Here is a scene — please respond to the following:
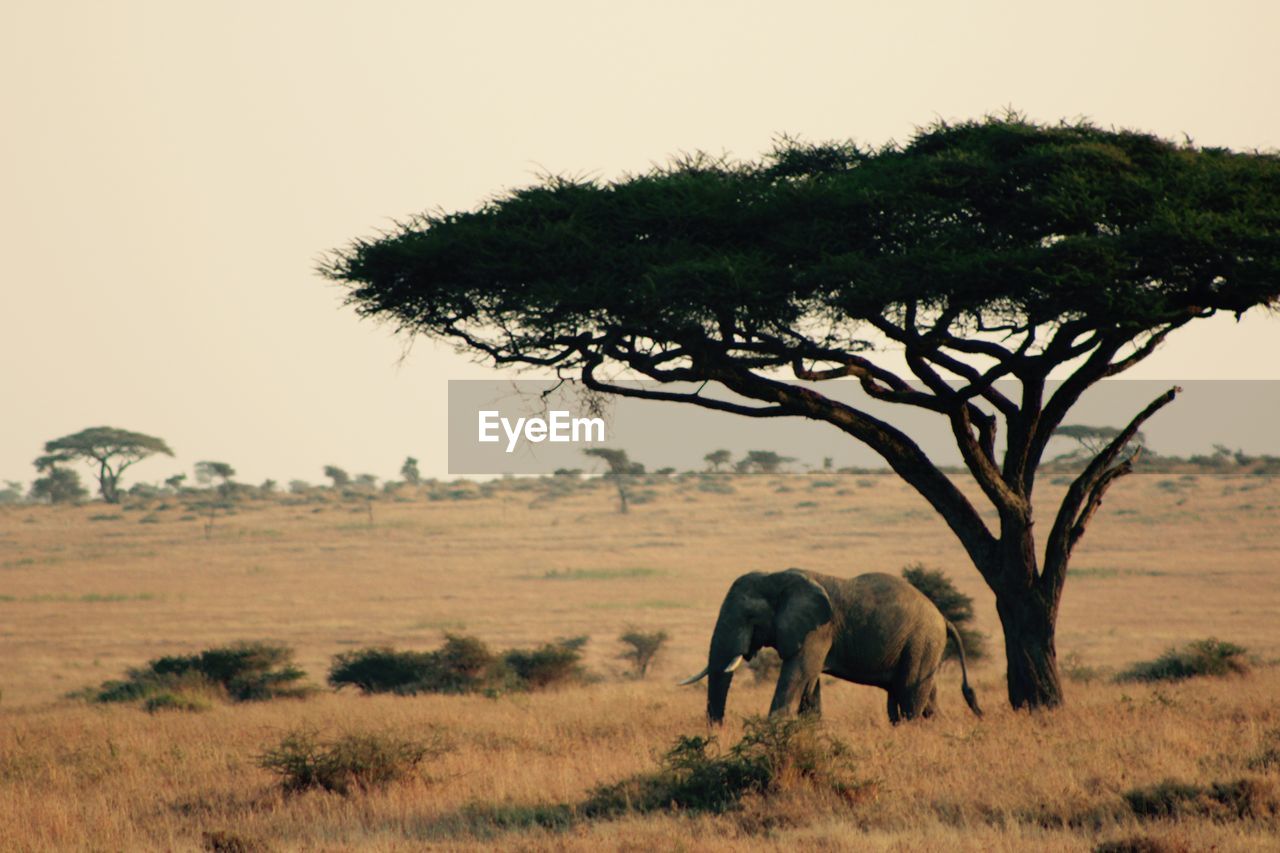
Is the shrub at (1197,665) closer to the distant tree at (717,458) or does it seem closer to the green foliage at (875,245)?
the green foliage at (875,245)

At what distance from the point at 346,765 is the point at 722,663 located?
15.6 feet

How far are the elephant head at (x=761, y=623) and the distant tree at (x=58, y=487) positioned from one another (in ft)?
300

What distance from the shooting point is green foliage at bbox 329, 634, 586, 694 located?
25547mm

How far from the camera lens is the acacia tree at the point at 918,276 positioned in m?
15.9

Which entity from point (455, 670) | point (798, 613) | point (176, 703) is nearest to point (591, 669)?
point (455, 670)

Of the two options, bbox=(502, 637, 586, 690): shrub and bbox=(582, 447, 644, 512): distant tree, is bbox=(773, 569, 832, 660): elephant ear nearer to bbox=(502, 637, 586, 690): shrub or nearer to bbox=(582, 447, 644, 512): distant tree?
bbox=(502, 637, 586, 690): shrub

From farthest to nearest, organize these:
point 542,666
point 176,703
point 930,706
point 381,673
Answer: point 542,666 < point 381,673 < point 176,703 < point 930,706

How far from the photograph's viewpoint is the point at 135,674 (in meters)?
26.4

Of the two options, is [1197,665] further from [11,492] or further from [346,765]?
[11,492]

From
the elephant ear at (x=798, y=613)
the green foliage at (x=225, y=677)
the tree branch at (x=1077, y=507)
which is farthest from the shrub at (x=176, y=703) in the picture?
the tree branch at (x=1077, y=507)

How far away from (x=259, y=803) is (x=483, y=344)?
7.96 metres

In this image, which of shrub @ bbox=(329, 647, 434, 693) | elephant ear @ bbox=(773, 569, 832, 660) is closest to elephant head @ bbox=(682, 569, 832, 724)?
elephant ear @ bbox=(773, 569, 832, 660)

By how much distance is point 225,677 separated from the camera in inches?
1022

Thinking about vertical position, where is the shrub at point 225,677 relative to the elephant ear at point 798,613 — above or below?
below
